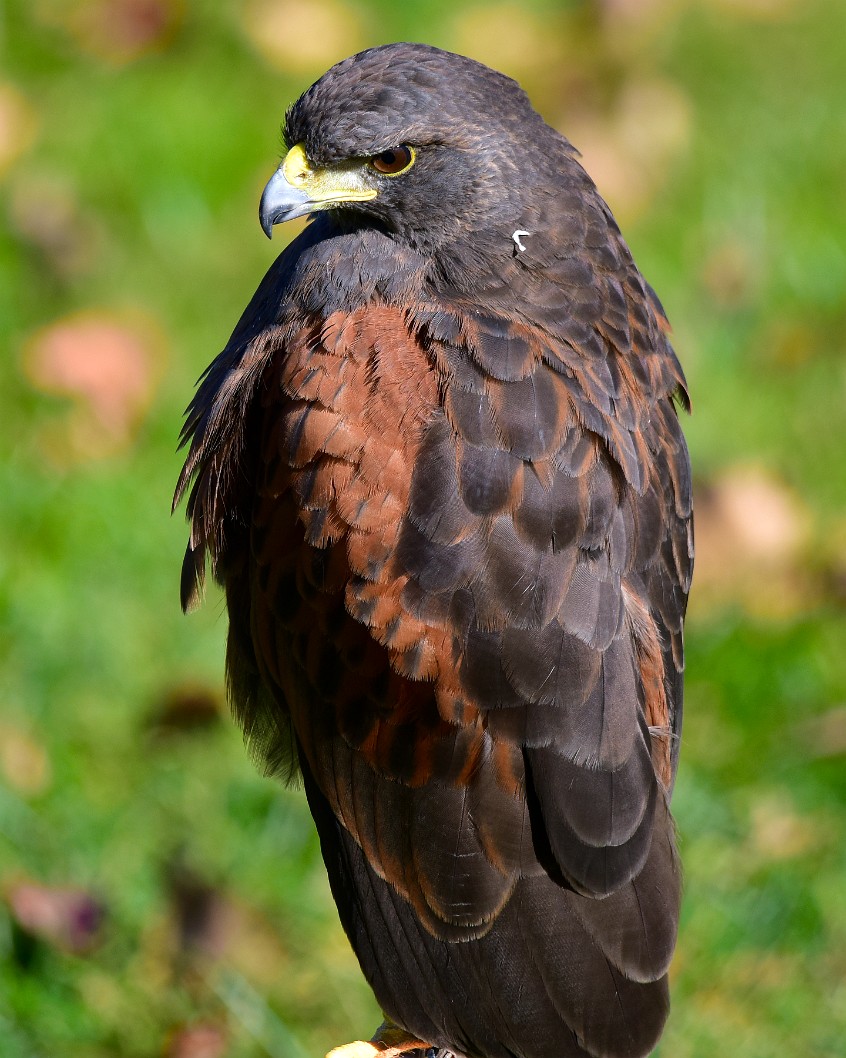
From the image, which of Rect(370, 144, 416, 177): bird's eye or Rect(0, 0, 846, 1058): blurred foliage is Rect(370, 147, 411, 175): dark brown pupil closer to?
Rect(370, 144, 416, 177): bird's eye

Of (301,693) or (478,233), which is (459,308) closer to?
(478,233)

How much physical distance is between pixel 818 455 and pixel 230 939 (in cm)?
285

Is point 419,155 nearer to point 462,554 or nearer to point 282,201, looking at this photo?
point 282,201

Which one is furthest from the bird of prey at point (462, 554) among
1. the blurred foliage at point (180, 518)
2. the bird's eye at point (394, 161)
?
the blurred foliage at point (180, 518)

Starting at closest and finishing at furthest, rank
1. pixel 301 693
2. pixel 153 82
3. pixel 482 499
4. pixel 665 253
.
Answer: pixel 482 499
pixel 301 693
pixel 665 253
pixel 153 82

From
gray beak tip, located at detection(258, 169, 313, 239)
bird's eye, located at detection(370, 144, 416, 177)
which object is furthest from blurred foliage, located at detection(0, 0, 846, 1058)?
bird's eye, located at detection(370, 144, 416, 177)

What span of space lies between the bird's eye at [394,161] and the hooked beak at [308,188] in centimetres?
3

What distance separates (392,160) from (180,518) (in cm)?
250

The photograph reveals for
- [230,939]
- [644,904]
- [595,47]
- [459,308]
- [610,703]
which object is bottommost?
[230,939]

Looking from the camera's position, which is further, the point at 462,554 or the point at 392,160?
the point at 392,160

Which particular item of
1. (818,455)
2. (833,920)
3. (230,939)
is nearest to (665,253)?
(818,455)

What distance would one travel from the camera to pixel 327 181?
3523 millimetres

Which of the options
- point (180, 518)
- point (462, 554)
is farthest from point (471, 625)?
point (180, 518)

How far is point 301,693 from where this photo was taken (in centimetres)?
345
